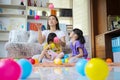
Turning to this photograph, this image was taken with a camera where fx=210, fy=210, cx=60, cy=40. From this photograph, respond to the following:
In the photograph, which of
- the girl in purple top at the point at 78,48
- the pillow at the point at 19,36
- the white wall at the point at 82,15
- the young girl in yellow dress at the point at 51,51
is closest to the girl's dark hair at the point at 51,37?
the young girl in yellow dress at the point at 51,51

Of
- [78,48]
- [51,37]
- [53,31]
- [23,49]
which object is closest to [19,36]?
[23,49]

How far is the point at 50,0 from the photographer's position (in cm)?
502

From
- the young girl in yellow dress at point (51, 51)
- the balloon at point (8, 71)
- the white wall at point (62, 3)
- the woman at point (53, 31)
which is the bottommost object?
the young girl in yellow dress at point (51, 51)

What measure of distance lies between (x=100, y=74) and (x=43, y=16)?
4133 millimetres

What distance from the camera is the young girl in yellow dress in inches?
105

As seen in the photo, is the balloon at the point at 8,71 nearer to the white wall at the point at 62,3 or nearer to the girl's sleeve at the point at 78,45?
the girl's sleeve at the point at 78,45

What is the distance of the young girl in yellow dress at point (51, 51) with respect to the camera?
2.67m

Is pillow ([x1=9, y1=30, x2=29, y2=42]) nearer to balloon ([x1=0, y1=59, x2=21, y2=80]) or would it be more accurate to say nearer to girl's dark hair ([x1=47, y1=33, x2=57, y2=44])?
girl's dark hair ([x1=47, y1=33, x2=57, y2=44])

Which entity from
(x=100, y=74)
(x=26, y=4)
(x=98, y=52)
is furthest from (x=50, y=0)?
(x=100, y=74)

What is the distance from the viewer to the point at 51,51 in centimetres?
269

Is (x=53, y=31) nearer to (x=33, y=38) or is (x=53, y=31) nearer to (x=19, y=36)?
(x=33, y=38)

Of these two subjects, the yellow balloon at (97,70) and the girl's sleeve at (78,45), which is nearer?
the yellow balloon at (97,70)

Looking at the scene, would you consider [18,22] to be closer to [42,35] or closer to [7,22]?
[7,22]

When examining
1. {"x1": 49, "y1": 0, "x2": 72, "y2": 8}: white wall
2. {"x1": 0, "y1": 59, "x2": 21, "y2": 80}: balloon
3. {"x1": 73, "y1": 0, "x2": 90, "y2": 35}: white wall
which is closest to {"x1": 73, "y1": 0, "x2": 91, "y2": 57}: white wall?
{"x1": 73, "y1": 0, "x2": 90, "y2": 35}: white wall
